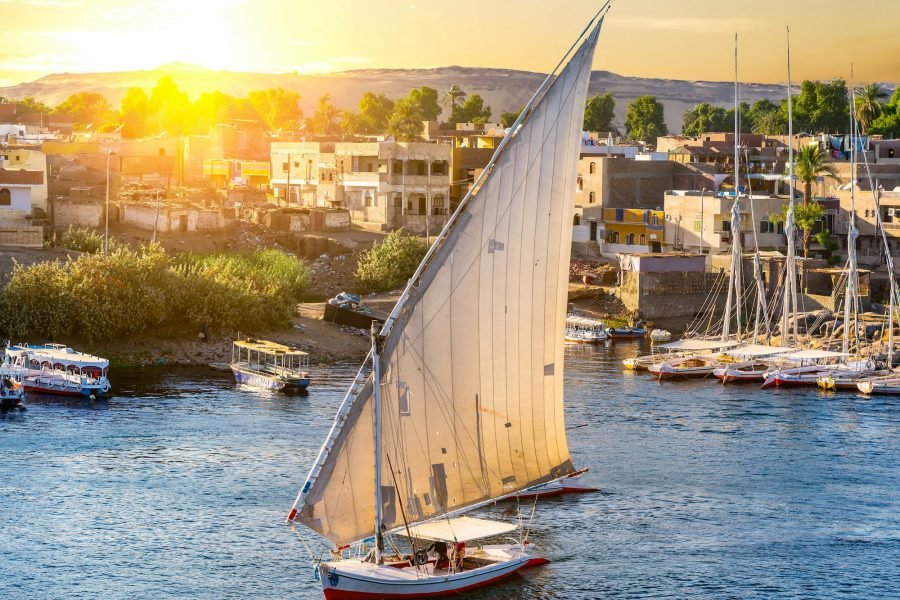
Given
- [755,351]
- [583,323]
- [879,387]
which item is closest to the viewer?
[879,387]

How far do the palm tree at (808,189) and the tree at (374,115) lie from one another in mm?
89351

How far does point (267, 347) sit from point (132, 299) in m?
7.95

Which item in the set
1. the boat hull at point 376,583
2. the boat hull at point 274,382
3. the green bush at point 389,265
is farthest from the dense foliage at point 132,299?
the boat hull at point 376,583

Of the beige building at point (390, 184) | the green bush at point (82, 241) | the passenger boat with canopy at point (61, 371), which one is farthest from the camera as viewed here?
the beige building at point (390, 184)

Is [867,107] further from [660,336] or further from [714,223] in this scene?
[660,336]

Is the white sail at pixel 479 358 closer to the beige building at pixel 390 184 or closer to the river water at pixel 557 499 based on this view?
the river water at pixel 557 499

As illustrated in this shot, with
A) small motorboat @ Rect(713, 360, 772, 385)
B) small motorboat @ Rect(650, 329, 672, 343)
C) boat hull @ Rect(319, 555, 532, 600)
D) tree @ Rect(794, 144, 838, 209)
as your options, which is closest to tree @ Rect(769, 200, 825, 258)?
tree @ Rect(794, 144, 838, 209)

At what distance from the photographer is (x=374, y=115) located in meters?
190

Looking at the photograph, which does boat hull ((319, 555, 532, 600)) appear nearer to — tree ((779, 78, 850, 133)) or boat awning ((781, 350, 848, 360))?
boat awning ((781, 350, 848, 360))

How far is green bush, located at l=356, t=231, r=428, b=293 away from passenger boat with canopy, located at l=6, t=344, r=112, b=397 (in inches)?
1064

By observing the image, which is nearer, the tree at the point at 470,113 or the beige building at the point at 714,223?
the beige building at the point at 714,223

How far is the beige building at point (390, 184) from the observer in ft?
346

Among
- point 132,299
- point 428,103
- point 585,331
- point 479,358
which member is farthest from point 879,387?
point 428,103

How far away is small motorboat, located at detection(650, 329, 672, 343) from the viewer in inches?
3305
